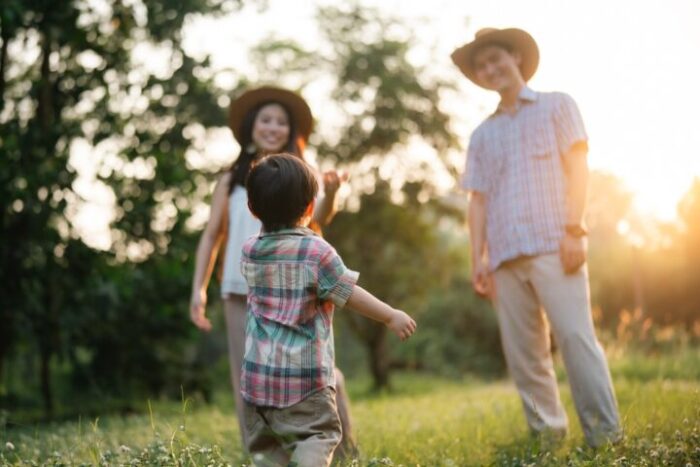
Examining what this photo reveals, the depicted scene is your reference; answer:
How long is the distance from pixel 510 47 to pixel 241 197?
68.4 inches

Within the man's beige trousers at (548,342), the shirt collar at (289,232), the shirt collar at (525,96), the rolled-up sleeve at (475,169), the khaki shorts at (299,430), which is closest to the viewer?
the khaki shorts at (299,430)

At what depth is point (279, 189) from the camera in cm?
283

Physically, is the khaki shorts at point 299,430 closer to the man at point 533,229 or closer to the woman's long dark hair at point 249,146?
the man at point 533,229

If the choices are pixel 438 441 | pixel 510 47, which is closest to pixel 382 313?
pixel 438 441

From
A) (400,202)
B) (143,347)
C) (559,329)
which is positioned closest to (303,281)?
(559,329)

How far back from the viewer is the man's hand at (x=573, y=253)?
3.94m

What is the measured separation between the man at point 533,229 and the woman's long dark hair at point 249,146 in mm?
1014

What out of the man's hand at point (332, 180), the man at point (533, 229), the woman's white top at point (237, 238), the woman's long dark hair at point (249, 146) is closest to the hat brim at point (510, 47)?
the man at point (533, 229)

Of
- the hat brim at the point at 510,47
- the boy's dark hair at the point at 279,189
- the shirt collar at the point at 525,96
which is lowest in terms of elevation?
the boy's dark hair at the point at 279,189

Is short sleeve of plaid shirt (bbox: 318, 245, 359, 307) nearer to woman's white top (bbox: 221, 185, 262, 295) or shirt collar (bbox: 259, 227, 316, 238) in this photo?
shirt collar (bbox: 259, 227, 316, 238)

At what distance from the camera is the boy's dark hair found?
2.83 metres

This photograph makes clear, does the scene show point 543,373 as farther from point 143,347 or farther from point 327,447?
point 143,347

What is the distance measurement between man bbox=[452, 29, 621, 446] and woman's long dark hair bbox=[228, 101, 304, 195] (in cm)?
101

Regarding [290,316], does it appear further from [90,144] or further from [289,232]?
[90,144]
